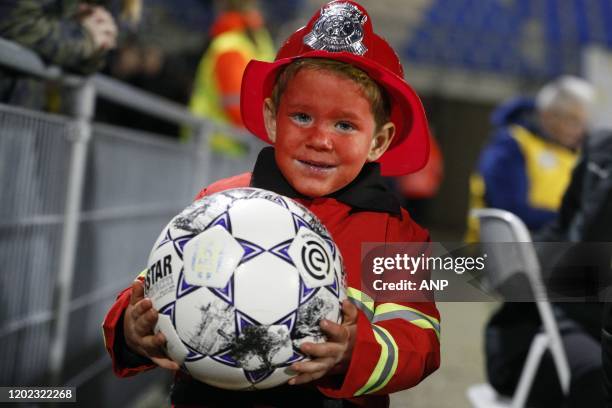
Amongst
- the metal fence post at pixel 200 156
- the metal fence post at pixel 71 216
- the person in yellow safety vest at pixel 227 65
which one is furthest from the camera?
→ the person in yellow safety vest at pixel 227 65

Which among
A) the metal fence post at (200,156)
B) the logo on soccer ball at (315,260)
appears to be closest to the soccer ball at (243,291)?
the logo on soccer ball at (315,260)

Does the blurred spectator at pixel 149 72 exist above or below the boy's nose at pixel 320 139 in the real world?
above

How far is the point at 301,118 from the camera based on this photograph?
1531 mm

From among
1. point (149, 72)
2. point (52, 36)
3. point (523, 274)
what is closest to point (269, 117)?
point (52, 36)

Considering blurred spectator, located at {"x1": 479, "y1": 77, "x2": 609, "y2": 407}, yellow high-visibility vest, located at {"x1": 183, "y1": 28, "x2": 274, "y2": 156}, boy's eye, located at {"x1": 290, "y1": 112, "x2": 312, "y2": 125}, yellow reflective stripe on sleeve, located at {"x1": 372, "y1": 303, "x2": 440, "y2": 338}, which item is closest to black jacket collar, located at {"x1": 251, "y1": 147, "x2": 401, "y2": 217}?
boy's eye, located at {"x1": 290, "y1": 112, "x2": 312, "y2": 125}

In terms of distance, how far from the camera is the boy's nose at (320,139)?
4.87 ft

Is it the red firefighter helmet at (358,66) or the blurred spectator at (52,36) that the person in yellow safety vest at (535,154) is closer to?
the blurred spectator at (52,36)

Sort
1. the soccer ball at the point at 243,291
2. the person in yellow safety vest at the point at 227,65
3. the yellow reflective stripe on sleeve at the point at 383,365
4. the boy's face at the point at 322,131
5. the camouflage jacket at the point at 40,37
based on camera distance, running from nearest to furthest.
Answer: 1. the soccer ball at the point at 243,291
2. the yellow reflective stripe on sleeve at the point at 383,365
3. the boy's face at the point at 322,131
4. the camouflage jacket at the point at 40,37
5. the person in yellow safety vest at the point at 227,65

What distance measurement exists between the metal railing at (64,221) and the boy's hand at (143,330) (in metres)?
1.14

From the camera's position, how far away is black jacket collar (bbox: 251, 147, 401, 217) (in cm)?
158

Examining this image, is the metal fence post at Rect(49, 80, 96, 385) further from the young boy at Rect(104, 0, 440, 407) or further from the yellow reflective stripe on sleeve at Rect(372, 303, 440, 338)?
the yellow reflective stripe on sleeve at Rect(372, 303, 440, 338)

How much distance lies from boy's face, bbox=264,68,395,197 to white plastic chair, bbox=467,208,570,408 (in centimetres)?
107

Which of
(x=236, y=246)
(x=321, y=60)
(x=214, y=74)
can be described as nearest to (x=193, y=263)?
(x=236, y=246)

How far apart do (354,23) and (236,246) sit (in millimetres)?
571
